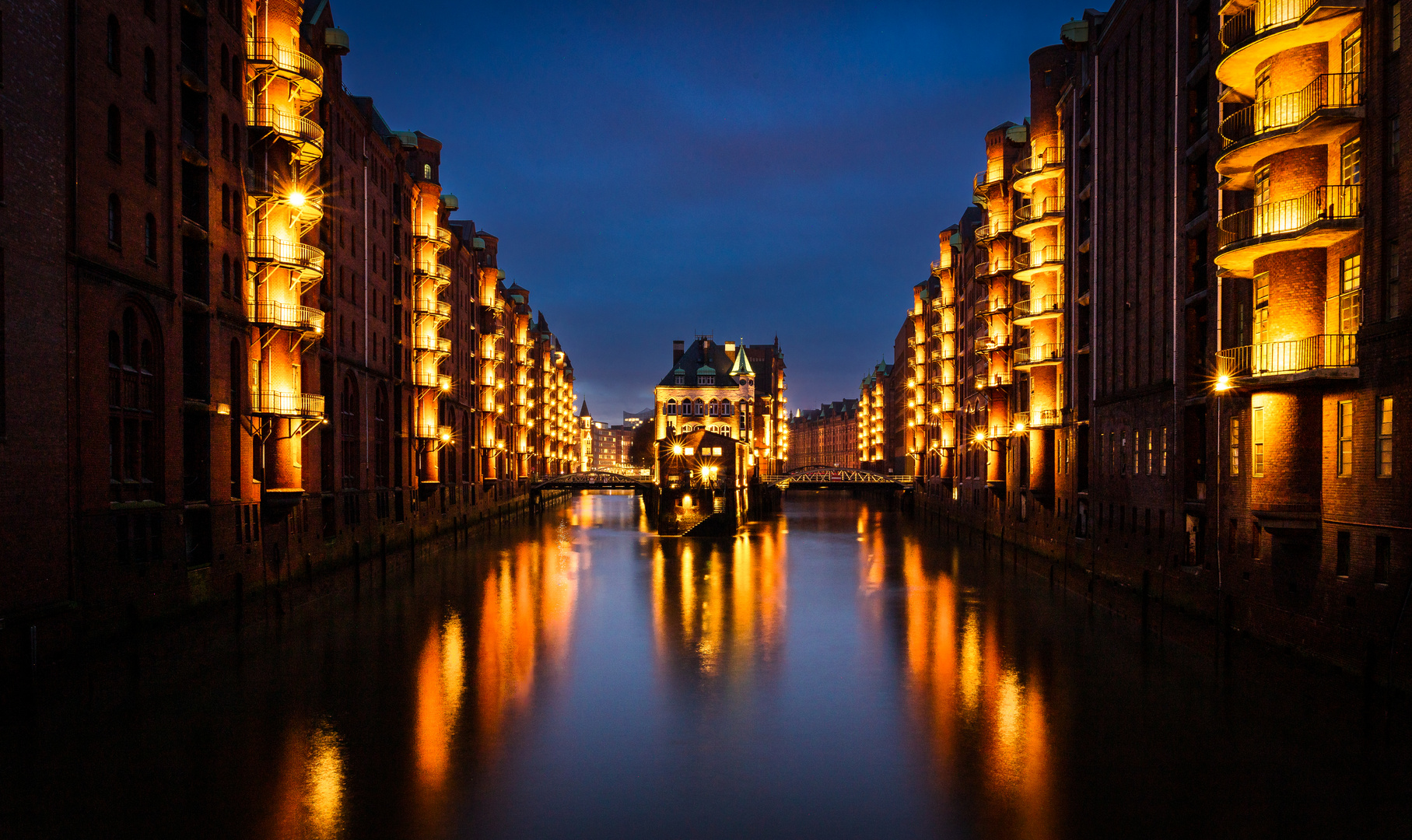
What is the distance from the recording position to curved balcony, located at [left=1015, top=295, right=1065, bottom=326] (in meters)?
47.6

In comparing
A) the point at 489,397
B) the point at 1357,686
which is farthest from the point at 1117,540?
the point at 489,397

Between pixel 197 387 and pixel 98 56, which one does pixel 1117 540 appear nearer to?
pixel 197 387

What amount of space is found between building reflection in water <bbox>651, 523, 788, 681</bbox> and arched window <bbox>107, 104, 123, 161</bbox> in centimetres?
1947

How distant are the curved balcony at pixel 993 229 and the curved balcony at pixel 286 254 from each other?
122 ft

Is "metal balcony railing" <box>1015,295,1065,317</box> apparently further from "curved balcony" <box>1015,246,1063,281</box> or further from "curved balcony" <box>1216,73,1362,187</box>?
"curved balcony" <box>1216,73,1362,187</box>

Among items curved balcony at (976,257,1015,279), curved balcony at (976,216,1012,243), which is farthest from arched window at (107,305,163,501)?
curved balcony at (976,216,1012,243)

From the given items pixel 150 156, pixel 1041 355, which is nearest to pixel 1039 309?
pixel 1041 355

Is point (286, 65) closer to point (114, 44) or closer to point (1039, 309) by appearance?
point (114, 44)

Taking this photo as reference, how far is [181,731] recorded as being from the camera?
1767 centimetres

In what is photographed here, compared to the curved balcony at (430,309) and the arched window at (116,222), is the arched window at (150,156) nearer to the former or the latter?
the arched window at (116,222)

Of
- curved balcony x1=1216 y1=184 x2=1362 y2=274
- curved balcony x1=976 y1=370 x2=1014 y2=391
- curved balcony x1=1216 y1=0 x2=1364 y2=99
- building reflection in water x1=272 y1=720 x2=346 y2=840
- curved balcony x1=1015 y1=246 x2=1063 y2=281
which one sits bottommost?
building reflection in water x1=272 y1=720 x2=346 y2=840

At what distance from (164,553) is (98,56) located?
43.4ft

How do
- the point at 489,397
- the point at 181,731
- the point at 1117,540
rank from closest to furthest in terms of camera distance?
the point at 181,731 < the point at 1117,540 < the point at 489,397

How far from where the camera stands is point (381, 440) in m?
53.9
